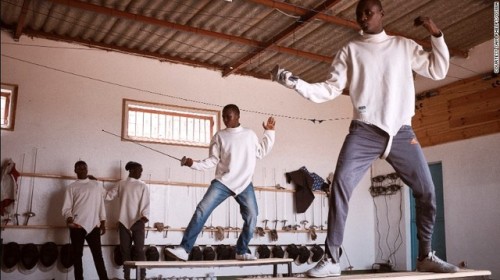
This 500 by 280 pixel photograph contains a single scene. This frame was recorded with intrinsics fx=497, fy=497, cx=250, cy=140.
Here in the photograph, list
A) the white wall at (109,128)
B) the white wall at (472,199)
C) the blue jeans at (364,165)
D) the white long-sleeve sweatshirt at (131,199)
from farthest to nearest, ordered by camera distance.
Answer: the white wall at (472,199)
the white wall at (109,128)
the white long-sleeve sweatshirt at (131,199)
the blue jeans at (364,165)

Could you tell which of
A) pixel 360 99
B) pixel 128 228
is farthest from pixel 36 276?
pixel 360 99

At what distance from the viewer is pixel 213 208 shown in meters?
5.13

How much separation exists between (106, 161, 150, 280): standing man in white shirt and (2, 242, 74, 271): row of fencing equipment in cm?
89

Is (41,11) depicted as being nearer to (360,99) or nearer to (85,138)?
(85,138)

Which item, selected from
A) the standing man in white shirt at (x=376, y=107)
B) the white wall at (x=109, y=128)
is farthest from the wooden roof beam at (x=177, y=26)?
the standing man in white shirt at (x=376, y=107)

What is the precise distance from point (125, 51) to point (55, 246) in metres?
3.60

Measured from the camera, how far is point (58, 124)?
8.30 metres

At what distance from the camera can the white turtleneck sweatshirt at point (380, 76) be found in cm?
306

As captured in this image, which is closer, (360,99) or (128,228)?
(360,99)

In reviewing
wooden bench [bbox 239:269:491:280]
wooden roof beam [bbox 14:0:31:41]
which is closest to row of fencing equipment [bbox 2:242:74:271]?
wooden roof beam [bbox 14:0:31:41]

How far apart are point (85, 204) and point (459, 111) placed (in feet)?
22.4

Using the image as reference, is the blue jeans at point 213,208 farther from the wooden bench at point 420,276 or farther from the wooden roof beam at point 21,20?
the wooden roof beam at point 21,20

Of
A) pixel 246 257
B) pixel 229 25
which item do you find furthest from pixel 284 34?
pixel 246 257

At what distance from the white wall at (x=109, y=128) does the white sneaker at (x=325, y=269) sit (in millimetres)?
5658
